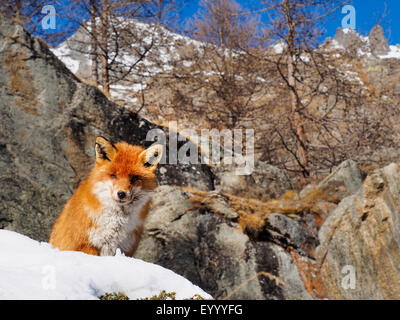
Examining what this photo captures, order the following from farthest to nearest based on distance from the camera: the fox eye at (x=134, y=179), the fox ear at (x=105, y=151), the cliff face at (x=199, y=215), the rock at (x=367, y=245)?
the cliff face at (x=199, y=215) → the rock at (x=367, y=245) → the fox ear at (x=105, y=151) → the fox eye at (x=134, y=179)

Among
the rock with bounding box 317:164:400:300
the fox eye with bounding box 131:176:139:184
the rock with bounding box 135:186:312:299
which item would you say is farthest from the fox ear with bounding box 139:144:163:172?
the rock with bounding box 317:164:400:300

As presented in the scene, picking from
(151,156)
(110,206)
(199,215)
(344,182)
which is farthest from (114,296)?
(344,182)

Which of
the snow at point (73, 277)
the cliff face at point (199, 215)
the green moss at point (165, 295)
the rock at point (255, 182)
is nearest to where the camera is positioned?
the snow at point (73, 277)

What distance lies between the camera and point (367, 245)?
758cm

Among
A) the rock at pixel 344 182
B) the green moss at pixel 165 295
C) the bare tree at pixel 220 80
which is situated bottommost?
the green moss at pixel 165 295

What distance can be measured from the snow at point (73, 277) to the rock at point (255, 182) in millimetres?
7836

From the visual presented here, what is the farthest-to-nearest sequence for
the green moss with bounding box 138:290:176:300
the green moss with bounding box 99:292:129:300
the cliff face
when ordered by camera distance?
the cliff face → the green moss with bounding box 138:290:176:300 → the green moss with bounding box 99:292:129:300

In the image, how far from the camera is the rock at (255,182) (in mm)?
10834

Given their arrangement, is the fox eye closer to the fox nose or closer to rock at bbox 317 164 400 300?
the fox nose

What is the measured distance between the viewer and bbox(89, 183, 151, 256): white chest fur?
12.8 ft

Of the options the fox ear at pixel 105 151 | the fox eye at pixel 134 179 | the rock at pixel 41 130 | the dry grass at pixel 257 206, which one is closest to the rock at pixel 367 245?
the dry grass at pixel 257 206

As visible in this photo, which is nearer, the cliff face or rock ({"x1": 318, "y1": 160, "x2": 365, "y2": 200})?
the cliff face

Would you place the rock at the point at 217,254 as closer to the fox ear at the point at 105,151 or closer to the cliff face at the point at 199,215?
the cliff face at the point at 199,215

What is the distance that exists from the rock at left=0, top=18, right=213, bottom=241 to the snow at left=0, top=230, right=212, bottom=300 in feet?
15.2
